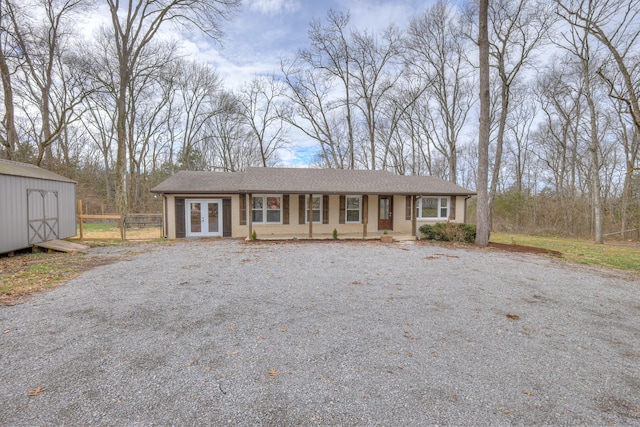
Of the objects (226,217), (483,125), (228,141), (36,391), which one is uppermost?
(228,141)

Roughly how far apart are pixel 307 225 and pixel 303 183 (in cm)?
204

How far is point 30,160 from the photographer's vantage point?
17.7 m

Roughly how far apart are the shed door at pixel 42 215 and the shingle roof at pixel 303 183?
3317 millimetres

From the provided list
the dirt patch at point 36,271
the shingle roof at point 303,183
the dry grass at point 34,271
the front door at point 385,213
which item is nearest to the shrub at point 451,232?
the shingle roof at point 303,183

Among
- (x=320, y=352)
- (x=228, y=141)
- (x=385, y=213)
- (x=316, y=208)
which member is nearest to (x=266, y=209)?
(x=316, y=208)

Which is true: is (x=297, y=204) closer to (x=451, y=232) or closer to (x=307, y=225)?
(x=307, y=225)

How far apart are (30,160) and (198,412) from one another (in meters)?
23.4

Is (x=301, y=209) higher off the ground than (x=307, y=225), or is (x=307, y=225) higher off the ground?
(x=301, y=209)

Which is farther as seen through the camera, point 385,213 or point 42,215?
point 385,213

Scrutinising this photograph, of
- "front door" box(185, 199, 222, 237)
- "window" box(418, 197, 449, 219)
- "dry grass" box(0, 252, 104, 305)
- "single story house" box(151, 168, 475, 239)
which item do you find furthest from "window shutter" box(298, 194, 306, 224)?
"dry grass" box(0, 252, 104, 305)

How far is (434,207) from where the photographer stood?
48.6 feet

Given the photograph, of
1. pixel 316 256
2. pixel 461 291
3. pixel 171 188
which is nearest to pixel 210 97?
pixel 171 188

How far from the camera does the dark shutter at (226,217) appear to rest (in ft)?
44.2

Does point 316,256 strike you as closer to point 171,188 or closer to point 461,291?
point 461,291
